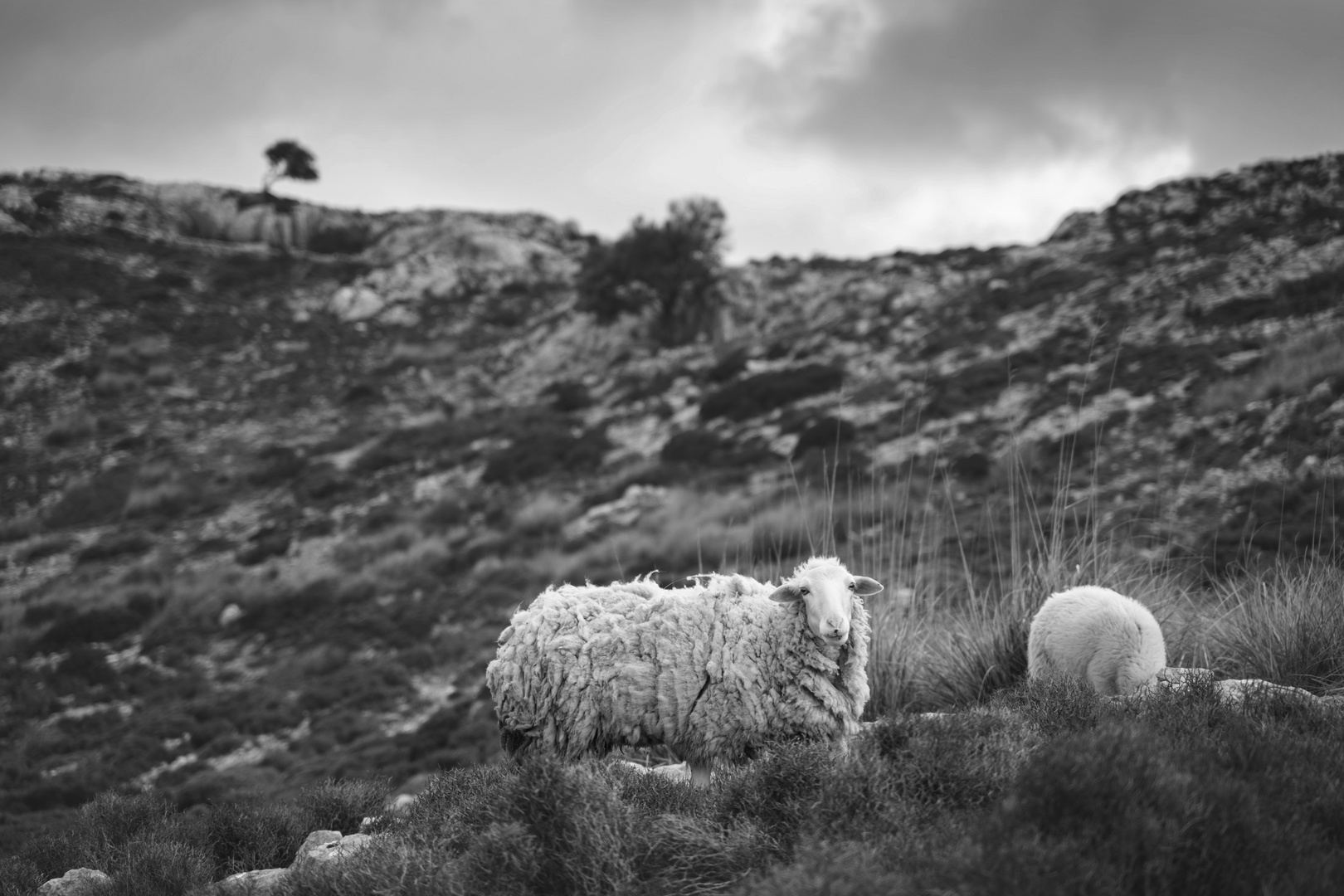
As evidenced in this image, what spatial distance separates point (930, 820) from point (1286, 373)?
18656 millimetres

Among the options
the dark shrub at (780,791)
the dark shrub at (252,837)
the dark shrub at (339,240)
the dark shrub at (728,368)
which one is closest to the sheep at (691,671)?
the dark shrub at (780,791)

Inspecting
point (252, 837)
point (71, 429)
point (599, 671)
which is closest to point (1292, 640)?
point (599, 671)

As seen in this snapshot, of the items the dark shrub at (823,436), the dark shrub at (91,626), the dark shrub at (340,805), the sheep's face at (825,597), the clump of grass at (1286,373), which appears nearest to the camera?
the sheep's face at (825,597)

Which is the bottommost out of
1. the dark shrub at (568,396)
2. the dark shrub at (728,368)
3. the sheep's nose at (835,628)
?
the sheep's nose at (835,628)

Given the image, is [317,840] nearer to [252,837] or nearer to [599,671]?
[252,837]

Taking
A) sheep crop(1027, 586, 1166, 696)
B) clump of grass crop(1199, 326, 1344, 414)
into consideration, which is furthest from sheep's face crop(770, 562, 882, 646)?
clump of grass crop(1199, 326, 1344, 414)

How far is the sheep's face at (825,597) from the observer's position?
5492 millimetres

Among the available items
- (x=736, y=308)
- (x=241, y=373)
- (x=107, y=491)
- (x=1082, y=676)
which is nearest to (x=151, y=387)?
(x=241, y=373)

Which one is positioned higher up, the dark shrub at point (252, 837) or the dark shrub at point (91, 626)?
the dark shrub at point (252, 837)

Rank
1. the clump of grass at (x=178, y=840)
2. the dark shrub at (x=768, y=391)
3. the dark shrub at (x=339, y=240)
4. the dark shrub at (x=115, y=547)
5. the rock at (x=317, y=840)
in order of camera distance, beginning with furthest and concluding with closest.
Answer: the dark shrub at (x=339, y=240), the dark shrub at (x=768, y=391), the dark shrub at (x=115, y=547), the rock at (x=317, y=840), the clump of grass at (x=178, y=840)

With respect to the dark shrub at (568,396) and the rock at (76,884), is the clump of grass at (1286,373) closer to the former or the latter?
the rock at (76,884)

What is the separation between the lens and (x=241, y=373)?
41.7 metres

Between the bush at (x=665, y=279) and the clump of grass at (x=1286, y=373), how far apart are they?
86.8 ft

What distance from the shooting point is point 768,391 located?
29234 mm
